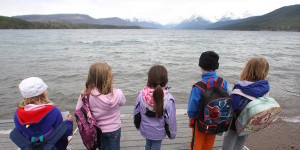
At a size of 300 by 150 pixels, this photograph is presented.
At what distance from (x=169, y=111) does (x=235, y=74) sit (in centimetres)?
1508

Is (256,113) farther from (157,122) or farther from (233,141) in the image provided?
(157,122)

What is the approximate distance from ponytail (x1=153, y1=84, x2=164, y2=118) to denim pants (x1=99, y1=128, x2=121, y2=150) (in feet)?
2.46

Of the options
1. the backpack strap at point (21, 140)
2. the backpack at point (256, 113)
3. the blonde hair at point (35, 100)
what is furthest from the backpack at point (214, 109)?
the backpack strap at point (21, 140)

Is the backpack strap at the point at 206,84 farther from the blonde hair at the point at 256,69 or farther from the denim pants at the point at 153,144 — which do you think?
the denim pants at the point at 153,144

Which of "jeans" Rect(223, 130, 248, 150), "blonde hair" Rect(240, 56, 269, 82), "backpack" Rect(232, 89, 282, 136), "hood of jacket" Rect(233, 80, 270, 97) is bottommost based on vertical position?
"jeans" Rect(223, 130, 248, 150)

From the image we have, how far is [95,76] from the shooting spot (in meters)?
2.95

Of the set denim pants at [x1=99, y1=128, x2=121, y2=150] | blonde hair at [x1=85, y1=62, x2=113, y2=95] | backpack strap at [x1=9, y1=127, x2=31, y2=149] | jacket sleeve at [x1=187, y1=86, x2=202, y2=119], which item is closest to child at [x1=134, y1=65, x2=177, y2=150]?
jacket sleeve at [x1=187, y1=86, x2=202, y2=119]

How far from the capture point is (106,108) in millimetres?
3078

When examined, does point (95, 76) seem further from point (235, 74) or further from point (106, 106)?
point (235, 74)

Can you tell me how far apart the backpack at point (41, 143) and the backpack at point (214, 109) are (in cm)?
177

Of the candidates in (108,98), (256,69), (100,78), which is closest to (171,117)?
(108,98)

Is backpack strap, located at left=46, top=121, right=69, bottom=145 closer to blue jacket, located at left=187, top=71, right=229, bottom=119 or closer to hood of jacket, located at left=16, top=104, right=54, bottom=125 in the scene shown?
hood of jacket, located at left=16, top=104, right=54, bottom=125

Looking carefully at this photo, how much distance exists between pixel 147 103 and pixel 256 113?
1.47 metres

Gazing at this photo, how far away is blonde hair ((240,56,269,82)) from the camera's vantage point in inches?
124
